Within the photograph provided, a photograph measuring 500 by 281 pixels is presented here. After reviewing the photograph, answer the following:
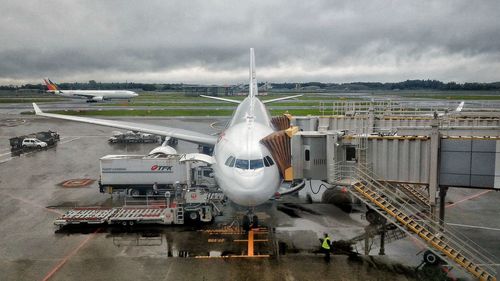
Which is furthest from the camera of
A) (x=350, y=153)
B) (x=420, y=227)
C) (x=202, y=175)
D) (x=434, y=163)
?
(x=202, y=175)

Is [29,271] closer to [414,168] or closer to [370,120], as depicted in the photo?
[414,168]

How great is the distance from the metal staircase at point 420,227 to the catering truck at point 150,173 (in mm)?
11652

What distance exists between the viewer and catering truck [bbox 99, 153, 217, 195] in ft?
87.7

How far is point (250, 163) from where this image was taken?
18.4m

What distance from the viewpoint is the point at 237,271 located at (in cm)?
1678

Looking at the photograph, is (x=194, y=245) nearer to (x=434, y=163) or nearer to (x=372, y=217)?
(x=372, y=217)

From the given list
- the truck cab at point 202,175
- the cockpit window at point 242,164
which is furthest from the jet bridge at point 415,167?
the truck cab at point 202,175

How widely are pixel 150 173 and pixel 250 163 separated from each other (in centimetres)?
1120

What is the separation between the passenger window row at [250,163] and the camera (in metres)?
18.4

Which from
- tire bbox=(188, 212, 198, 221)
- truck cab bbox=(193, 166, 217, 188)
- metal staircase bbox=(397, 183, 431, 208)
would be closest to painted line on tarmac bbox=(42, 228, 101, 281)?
tire bbox=(188, 212, 198, 221)

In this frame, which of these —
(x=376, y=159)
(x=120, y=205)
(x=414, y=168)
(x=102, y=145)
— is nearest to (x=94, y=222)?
(x=120, y=205)

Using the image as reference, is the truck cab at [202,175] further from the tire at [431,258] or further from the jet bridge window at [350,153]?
the tire at [431,258]

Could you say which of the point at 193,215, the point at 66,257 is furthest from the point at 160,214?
the point at 66,257

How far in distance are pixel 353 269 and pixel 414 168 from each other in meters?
5.42
